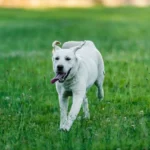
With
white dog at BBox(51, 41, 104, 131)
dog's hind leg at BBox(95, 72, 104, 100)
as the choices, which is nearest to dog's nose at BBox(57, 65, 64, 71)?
white dog at BBox(51, 41, 104, 131)

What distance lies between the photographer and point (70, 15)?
4041 cm

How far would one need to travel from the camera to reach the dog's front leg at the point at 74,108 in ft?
24.5

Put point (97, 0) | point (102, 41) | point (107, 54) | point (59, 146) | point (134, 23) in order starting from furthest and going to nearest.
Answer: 1. point (97, 0)
2. point (134, 23)
3. point (102, 41)
4. point (107, 54)
5. point (59, 146)

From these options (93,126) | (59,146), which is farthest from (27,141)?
(93,126)

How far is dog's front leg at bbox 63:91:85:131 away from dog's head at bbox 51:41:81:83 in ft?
0.92

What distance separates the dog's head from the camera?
25.2ft

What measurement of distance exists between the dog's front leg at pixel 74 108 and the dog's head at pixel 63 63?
28 cm

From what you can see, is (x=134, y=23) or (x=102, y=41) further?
(x=134, y=23)

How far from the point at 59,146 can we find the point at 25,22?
28.2m

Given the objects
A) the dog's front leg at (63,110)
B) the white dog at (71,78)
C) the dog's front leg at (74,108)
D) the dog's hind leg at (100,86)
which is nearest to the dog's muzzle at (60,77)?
the white dog at (71,78)

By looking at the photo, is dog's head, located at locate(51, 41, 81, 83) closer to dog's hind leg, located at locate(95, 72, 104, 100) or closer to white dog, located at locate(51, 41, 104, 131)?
white dog, located at locate(51, 41, 104, 131)

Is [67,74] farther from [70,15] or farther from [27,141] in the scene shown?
[70,15]

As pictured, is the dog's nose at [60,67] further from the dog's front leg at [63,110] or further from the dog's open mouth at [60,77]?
the dog's front leg at [63,110]

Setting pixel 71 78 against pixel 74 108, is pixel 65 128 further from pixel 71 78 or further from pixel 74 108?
pixel 71 78
